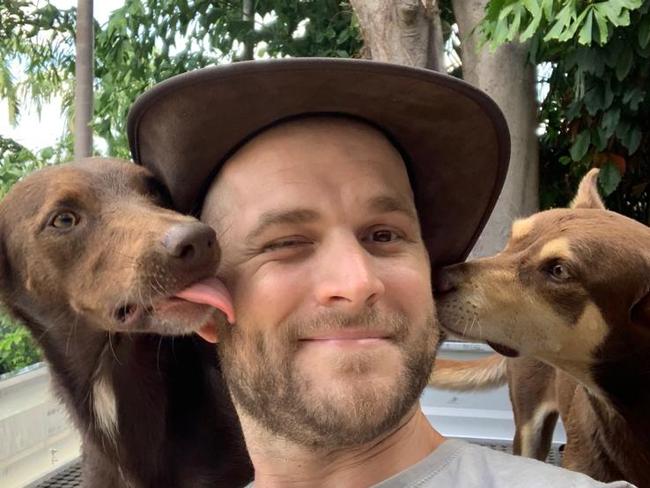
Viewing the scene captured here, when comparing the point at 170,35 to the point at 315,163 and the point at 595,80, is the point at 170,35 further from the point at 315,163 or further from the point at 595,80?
the point at 315,163

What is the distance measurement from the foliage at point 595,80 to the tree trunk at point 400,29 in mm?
592

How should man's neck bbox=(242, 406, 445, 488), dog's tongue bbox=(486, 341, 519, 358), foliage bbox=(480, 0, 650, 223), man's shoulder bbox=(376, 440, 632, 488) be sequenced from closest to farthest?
1. man's shoulder bbox=(376, 440, 632, 488)
2. man's neck bbox=(242, 406, 445, 488)
3. dog's tongue bbox=(486, 341, 519, 358)
4. foliage bbox=(480, 0, 650, 223)

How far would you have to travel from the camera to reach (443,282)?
2.45 m

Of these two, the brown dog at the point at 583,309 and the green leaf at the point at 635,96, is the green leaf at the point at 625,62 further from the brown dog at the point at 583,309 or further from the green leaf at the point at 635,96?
the brown dog at the point at 583,309

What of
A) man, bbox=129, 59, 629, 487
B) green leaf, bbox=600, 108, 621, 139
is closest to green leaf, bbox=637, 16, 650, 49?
green leaf, bbox=600, 108, 621, 139

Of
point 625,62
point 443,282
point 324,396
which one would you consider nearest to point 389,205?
point 324,396

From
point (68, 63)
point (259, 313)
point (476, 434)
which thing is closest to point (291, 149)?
point (259, 313)

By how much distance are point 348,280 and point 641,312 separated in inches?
58.4

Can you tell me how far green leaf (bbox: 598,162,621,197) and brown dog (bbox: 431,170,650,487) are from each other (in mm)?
2503

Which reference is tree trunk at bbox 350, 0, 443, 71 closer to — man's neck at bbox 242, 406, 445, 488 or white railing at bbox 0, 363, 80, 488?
white railing at bbox 0, 363, 80, 488

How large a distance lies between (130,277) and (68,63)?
7.27 m

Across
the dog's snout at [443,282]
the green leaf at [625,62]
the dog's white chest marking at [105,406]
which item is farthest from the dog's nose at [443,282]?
the green leaf at [625,62]

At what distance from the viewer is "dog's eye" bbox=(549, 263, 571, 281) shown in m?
2.58

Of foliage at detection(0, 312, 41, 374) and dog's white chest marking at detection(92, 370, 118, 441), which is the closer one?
dog's white chest marking at detection(92, 370, 118, 441)
